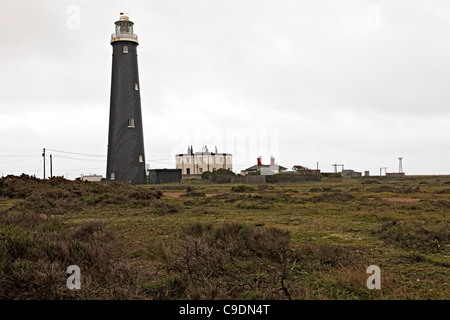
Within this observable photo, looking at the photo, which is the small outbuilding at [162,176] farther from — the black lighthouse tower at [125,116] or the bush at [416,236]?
the bush at [416,236]

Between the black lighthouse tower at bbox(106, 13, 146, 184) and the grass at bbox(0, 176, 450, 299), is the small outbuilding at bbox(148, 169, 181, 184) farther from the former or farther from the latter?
the grass at bbox(0, 176, 450, 299)

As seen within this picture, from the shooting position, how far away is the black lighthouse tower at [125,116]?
42.7 metres

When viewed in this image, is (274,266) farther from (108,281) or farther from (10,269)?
(10,269)

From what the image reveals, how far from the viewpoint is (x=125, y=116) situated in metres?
42.7

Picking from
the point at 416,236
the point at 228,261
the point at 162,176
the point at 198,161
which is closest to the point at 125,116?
the point at 162,176

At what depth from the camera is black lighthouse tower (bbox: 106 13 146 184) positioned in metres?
42.7

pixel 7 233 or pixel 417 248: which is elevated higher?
pixel 7 233

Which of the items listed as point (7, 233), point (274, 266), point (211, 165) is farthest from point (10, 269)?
point (211, 165)

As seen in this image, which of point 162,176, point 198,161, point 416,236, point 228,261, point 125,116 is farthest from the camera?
point 198,161

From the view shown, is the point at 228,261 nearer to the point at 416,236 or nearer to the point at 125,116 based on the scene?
the point at 416,236

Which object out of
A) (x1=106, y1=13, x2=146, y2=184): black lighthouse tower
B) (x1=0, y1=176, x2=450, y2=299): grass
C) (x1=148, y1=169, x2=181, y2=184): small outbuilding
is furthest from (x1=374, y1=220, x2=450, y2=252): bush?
(x1=148, y1=169, x2=181, y2=184): small outbuilding

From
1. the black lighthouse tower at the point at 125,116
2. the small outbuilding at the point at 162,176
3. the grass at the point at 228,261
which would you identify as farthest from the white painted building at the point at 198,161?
the grass at the point at 228,261
